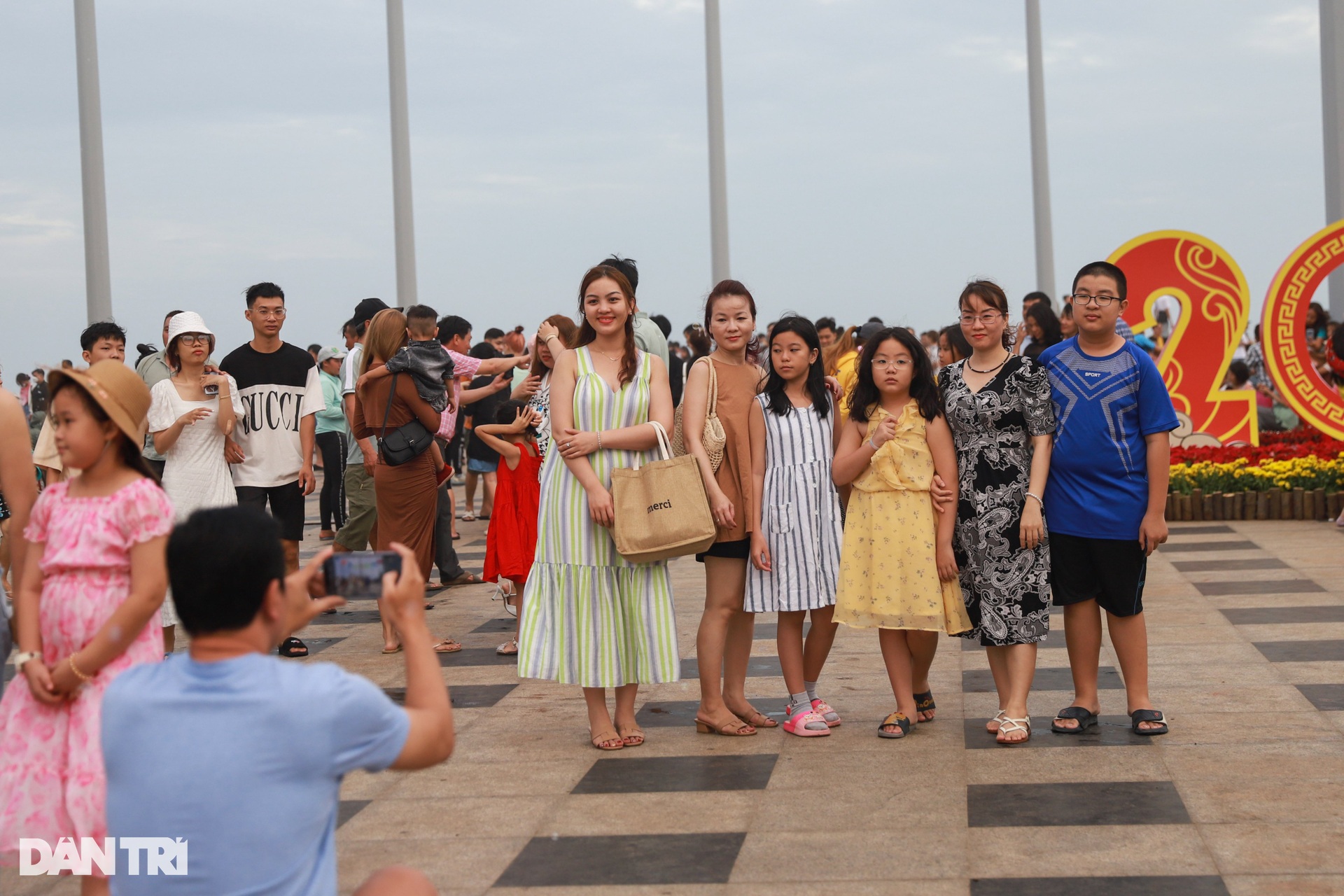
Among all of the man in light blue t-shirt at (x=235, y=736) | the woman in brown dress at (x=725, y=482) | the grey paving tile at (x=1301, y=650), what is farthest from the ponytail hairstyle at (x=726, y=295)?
the man in light blue t-shirt at (x=235, y=736)

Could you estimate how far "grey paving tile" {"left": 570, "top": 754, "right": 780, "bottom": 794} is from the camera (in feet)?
15.5

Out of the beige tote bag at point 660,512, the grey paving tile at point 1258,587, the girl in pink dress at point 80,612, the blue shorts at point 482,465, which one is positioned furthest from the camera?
the blue shorts at point 482,465

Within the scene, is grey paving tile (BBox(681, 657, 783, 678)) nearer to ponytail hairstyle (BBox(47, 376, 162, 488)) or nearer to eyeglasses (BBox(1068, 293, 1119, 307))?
eyeglasses (BBox(1068, 293, 1119, 307))

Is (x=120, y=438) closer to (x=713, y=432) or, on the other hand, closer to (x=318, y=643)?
(x=713, y=432)

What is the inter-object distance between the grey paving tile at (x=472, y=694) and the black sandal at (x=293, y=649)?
3.50ft

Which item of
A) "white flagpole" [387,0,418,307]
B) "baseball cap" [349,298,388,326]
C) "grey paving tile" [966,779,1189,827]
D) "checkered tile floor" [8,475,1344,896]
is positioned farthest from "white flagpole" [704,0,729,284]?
"grey paving tile" [966,779,1189,827]

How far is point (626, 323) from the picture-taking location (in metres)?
5.38

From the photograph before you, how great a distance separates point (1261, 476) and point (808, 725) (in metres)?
8.27

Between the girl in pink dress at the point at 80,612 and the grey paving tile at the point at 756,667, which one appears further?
the grey paving tile at the point at 756,667

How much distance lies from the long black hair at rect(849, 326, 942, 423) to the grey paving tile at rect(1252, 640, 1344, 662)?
234 cm

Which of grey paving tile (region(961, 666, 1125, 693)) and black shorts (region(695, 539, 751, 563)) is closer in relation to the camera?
black shorts (region(695, 539, 751, 563))

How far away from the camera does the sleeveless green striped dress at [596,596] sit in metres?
5.26

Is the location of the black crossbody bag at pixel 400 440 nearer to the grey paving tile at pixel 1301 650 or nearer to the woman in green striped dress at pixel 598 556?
the woman in green striped dress at pixel 598 556

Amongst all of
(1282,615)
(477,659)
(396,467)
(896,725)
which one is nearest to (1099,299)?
(896,725)
